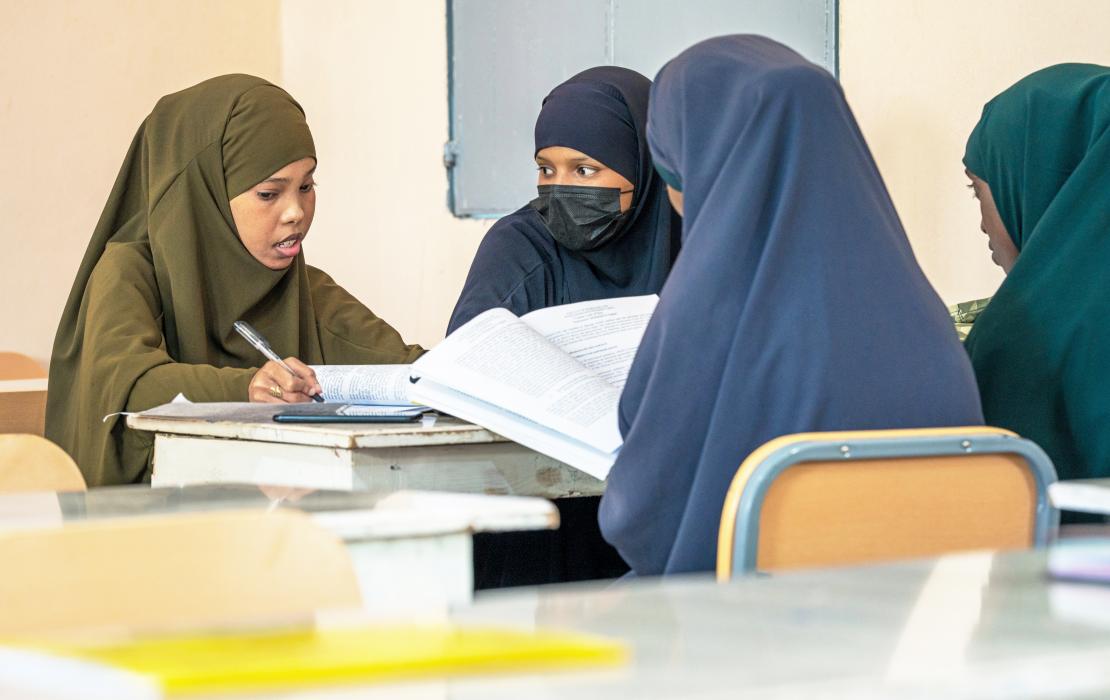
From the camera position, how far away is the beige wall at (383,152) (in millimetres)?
4031

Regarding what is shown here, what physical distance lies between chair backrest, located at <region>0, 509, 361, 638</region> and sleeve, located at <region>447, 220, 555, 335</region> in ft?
4.80

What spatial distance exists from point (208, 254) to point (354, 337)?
1.15 ft

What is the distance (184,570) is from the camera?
0.87m

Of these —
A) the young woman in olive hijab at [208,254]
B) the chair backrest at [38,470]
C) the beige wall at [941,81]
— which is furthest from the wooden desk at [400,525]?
the beige wall at [941,81]

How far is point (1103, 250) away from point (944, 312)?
483mm

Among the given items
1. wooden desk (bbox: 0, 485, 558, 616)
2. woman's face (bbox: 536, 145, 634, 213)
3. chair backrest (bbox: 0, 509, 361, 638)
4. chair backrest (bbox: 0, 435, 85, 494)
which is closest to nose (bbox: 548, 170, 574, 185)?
woman's face (bbox: 536, 145, 634, 213)

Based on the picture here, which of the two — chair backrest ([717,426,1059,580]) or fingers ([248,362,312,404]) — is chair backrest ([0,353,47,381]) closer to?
fingers ([248,362,312,404])

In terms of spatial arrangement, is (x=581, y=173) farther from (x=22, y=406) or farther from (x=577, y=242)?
(x=22, y=406)

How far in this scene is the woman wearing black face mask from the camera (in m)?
2.29

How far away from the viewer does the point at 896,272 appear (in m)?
1.38

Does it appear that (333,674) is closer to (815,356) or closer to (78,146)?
(815,356)

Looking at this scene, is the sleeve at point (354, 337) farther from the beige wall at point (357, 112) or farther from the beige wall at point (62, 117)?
the beige wall at point (62, 117)

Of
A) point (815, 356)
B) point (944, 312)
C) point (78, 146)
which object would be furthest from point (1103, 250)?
point (78, 146)

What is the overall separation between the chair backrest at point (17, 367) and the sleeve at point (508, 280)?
171cm
